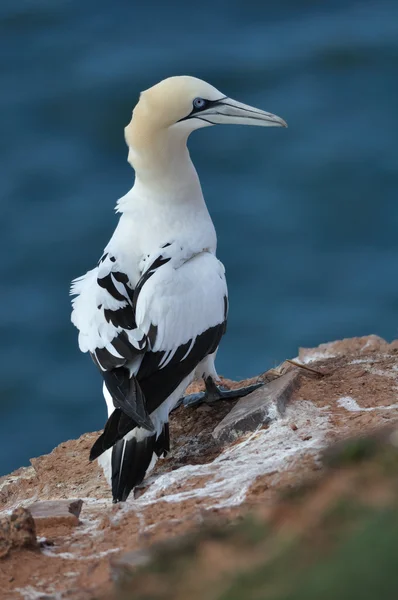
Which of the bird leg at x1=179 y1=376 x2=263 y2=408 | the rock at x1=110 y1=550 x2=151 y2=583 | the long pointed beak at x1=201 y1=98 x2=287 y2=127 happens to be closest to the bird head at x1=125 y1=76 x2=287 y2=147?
the long pointed beak at x1=201 y1=98 x2=287 y2=127

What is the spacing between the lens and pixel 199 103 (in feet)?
26.1

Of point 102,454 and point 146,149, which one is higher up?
point 146,149

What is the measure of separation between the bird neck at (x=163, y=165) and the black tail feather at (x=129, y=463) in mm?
1935

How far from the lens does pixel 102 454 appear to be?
678 cm

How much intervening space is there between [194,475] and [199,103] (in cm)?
296

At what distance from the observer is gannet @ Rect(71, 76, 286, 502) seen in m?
6.59

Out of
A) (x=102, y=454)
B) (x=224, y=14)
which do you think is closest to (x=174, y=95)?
(x=102, y=454)

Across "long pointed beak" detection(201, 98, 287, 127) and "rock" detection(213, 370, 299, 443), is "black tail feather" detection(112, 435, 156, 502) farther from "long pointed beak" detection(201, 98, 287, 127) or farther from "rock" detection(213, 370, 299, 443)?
"long pointed beak" detection(201, 98, 287, 127)

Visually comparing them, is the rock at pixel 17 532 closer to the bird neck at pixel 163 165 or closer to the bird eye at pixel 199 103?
the bird neck at pixel 163 165

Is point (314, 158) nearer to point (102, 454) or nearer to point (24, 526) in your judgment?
point (102, 454)

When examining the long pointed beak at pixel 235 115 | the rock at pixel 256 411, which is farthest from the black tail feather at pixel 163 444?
the long pointed beak at pixel 235 115

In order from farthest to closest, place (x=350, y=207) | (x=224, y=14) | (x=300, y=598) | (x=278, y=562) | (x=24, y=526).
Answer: (x=224, y=14)
(x=350, y=207)
(x=24, y=526)
(x=278, y=562)
(x=300, y=598)

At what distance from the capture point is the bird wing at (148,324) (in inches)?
259

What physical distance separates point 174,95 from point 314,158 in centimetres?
968
